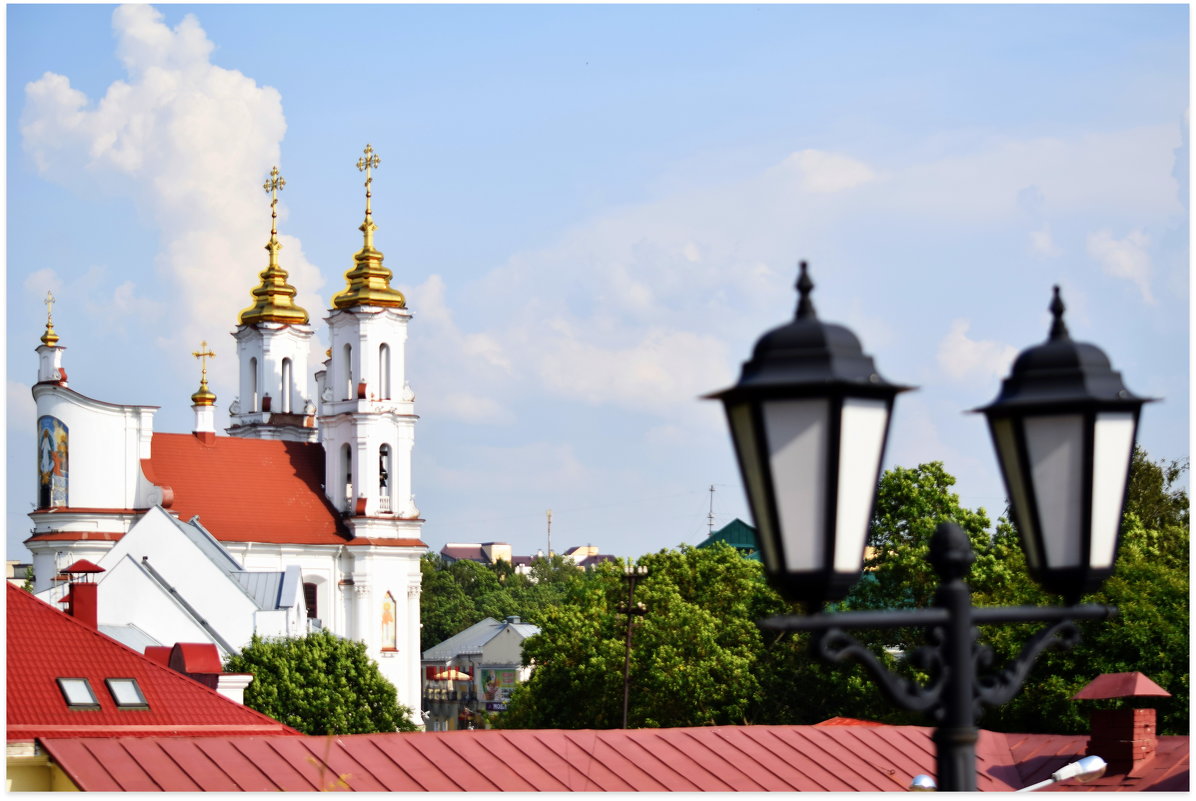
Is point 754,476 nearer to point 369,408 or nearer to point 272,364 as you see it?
point 369,408

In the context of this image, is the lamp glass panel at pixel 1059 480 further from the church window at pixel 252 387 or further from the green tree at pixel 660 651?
the church window at pixel 252 387

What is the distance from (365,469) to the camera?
69.9 m

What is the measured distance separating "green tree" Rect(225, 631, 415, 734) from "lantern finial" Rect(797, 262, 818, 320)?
4390cm

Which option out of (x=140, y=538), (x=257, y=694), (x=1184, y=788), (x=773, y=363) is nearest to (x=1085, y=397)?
(x=773, y=363)

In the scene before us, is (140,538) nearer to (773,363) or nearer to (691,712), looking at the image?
(691,712)

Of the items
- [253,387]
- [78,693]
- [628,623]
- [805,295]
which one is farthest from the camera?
[253,387]

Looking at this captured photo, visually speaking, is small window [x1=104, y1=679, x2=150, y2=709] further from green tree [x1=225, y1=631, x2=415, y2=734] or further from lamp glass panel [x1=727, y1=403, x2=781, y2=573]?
green tree [x1=225, y1=631, x2=415, y2=734]

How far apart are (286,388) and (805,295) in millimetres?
75028

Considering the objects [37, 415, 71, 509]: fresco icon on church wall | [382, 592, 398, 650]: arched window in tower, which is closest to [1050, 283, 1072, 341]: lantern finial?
[37, 415, 71, 509]: fresco icon on church wall

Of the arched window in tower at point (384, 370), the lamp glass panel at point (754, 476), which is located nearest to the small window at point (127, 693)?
the lamp glass panel at point (754, 476)

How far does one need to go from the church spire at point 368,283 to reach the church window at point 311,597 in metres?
11.6

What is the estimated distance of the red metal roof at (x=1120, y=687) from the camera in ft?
64.5

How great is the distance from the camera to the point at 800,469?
339cm

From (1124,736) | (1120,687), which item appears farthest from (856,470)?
(1120,687)
